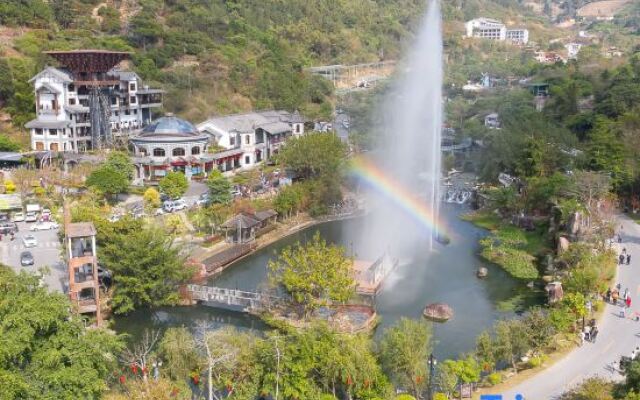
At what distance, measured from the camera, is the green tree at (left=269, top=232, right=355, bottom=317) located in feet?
73.2

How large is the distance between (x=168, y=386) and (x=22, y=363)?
11.3 feet

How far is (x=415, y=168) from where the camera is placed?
40.9 m

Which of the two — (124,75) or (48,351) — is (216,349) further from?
(124,75)

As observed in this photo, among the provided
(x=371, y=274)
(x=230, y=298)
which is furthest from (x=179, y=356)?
(x=371, y=274)

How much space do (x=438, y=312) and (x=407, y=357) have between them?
7302mm

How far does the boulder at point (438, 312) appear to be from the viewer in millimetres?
24352

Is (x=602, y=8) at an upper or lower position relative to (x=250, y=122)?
upper

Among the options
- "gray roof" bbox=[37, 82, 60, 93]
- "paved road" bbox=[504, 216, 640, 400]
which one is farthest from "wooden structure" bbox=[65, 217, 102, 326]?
"gray roof" bbox=[37, 82, 60, 93]

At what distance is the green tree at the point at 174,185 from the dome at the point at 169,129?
5.89 meters

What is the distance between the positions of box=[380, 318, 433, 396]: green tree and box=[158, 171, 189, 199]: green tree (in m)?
22.4

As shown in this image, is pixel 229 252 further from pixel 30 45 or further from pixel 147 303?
pixel 30 45

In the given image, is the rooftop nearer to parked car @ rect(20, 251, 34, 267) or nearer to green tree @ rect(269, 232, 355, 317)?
parked car @ rect(20, 251, 34, 267)

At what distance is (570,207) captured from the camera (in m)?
30.9

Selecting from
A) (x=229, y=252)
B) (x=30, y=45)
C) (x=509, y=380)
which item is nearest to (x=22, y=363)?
(x=509, y=380)
